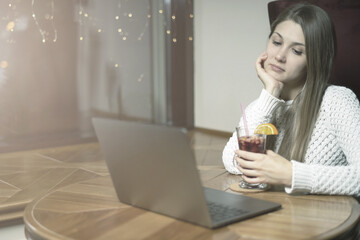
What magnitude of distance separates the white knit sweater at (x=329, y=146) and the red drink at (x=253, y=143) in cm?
10

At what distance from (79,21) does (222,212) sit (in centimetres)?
279

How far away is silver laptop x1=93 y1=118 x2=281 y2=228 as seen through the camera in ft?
2.97

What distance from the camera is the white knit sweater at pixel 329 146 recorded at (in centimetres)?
121

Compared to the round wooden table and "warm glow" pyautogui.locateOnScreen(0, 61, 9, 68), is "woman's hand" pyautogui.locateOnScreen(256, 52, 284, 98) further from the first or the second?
"warm glow" pyautogui.locateOnScreen(0, 61, 9, 68)

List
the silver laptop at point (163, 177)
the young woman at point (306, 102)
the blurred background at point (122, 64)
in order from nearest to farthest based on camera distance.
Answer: the silver laptop at point (163, 177), the young woman at point (306, 102), the blurred background at point (122, 64)

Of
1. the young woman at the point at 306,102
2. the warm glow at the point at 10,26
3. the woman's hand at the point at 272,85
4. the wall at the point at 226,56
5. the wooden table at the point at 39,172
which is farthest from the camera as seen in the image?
the wall at the point at 226,56

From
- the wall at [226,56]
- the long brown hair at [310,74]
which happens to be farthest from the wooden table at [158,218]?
the wall at [226,56]

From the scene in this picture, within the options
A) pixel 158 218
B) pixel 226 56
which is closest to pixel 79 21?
pixel 226 56

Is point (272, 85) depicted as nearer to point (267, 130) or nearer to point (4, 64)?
point (267, 130)

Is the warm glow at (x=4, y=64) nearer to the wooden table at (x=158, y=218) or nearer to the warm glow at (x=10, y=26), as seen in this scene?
the warm glow at (x=10, y=26)

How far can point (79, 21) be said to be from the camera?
139 inches

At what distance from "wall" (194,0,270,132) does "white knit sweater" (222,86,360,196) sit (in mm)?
1988

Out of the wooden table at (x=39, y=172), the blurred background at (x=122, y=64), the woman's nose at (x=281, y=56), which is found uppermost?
the woman's nose at (x=281, y=56)

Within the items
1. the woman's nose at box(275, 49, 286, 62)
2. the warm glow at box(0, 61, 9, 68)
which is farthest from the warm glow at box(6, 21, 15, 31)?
the woman's nose at box(275, 49, 286, 62)
